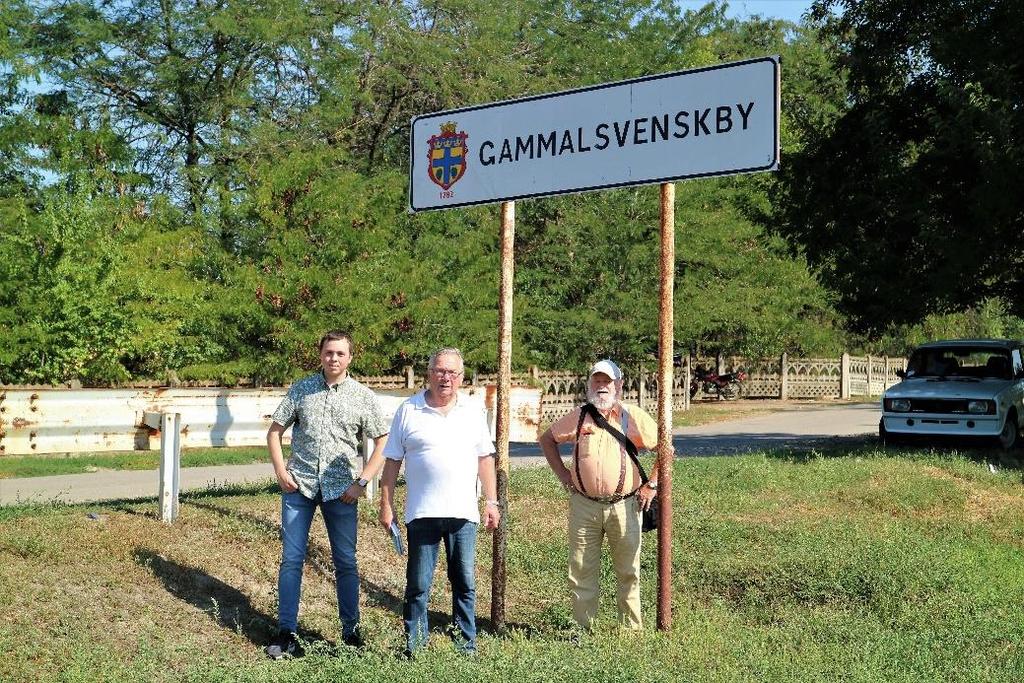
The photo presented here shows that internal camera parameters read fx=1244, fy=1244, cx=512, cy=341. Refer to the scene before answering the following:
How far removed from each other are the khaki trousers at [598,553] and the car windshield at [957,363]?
535 inches

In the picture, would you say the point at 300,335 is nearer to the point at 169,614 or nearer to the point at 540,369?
the point at 169,614

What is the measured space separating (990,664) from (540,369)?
24.8 m

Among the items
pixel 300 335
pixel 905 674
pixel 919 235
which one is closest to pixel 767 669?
pixel 905 674

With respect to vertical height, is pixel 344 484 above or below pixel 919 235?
below

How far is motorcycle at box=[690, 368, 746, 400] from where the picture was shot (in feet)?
142

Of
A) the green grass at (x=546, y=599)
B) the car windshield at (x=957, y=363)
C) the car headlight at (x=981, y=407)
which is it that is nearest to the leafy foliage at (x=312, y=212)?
the car windshield at (x=957, y=363)

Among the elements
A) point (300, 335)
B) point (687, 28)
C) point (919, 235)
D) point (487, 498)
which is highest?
point (687, 28)

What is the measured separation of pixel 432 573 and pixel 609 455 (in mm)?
1241

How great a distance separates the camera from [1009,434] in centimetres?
1877

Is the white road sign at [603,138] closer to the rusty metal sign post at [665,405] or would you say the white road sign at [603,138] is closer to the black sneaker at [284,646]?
the rusty metal sign post at [665,405]

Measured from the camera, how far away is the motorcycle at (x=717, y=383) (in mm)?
43384

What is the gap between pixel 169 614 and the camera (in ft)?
24.2

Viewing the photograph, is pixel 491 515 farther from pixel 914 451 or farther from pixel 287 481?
pixel 914 451

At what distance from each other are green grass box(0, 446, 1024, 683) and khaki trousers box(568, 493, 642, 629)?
0.24m
